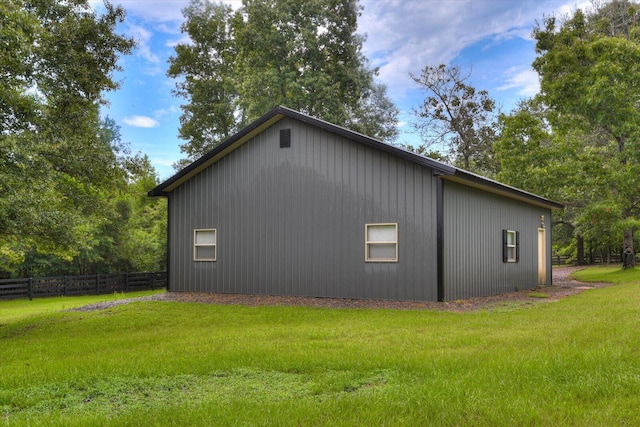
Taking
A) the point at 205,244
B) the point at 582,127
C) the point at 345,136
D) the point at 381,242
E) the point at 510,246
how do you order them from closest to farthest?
the point at 381,242 < the point at 345,136 < the point at 205,244 < the point at 510,246 < the point at 582,127

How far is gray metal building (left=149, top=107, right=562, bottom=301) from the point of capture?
12.2m

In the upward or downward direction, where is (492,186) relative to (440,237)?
upward

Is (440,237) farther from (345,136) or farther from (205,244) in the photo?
(205,244)

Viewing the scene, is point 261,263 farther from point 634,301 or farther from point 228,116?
point 228,116

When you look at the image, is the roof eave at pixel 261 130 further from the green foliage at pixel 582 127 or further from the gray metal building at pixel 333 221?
the green foliage at pixel 582 127

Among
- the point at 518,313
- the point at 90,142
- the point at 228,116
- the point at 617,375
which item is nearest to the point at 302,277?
the point at 518,313

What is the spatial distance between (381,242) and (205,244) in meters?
5.69

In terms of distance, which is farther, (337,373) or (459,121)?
(459,121)

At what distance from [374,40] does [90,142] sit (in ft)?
76.1

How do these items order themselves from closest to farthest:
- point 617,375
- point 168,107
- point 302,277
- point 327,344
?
point 617,375 → point 327,344 → point 302,277 → point 168,107

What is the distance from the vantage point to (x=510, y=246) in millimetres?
15766

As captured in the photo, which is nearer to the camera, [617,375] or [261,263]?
[617,375]

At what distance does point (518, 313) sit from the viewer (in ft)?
32.2

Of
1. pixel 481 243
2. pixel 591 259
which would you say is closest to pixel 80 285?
pixel 481 243
